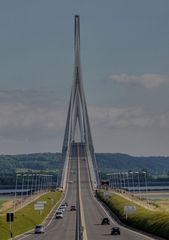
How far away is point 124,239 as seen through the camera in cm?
7806

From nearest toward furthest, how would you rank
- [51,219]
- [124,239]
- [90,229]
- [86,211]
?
[124,239], [90,229], [51,219], [86,211]

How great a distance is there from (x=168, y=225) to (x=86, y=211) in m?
67.7

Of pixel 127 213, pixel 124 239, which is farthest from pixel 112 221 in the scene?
pixel 124 239

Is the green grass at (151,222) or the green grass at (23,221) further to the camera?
the green grass at (23,221)

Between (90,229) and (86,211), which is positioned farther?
(86,211)

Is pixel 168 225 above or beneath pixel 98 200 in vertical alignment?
beneath

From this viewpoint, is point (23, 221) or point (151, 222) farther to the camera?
point (23, 221)

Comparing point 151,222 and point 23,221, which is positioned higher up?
point 23,221

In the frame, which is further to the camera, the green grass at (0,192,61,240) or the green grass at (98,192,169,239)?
the green grass at (0,192,61,240)

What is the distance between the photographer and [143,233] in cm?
9119

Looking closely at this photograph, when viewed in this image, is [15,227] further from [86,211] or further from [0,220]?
[86,211]

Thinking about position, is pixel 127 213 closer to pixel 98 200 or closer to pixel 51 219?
pixel 51 219

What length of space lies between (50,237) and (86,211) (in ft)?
204

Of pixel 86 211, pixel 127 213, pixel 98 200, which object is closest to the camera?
pixel 127 213
